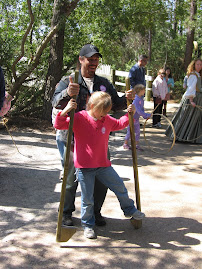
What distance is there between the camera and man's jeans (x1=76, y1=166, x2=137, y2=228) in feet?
12.6

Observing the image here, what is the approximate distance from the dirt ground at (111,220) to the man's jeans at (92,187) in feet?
0.76

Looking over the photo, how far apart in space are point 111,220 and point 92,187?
705 mm

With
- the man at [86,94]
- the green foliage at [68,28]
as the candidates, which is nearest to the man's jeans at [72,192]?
the man at [86,94]

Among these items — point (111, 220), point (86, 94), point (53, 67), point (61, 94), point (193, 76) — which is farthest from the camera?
point (53, 67)

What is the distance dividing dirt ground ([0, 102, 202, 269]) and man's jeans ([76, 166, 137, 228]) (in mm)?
231

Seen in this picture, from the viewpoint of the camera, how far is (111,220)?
14.4ft

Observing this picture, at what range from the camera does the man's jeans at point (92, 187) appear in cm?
384

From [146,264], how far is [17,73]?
7.92m

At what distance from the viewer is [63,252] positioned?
3564 millimetres

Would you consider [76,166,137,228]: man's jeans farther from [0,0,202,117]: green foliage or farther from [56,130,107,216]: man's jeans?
[0,0,202,117]: green foliage

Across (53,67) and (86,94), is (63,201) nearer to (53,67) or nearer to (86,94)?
(86,94)

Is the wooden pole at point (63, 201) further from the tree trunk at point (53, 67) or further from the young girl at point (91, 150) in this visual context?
the tree trunk at point (53, 67)

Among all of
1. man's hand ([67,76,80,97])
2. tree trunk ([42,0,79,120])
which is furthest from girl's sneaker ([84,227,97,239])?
tree trunk ([42,0,79,120])

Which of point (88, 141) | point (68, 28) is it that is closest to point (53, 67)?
point (68, 28)
